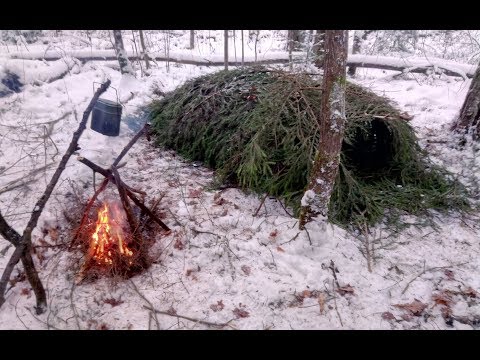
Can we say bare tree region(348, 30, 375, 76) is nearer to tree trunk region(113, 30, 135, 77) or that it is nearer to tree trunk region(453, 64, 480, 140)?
tree trunk region(453, 64, 480, 140)

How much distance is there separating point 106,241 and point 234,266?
4.65 feet

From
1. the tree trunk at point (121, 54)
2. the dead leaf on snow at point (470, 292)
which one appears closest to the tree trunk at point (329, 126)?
the dead leaf on snow at point (470, 292)

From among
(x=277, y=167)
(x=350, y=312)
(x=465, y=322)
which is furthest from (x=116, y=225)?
(x=465, y=322)

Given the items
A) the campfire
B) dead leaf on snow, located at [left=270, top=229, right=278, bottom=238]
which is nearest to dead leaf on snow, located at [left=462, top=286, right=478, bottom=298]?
dead leaf on snow, located at [left=270, top=229, right=278, bottom=238]

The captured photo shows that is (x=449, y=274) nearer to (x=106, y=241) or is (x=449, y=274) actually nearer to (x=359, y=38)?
(x=106, y=241)

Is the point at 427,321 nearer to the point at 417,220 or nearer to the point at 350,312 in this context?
the point at 350,312

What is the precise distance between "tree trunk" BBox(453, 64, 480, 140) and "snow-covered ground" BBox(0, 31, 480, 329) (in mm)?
405

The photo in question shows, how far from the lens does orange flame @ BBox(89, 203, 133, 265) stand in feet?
11.0

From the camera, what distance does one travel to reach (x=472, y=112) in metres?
5.29

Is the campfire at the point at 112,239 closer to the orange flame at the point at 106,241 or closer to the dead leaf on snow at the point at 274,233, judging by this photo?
the orange flame at the point at 106,241

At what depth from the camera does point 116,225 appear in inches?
137

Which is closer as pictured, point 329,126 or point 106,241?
point 329,126

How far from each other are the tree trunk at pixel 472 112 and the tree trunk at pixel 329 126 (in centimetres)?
357

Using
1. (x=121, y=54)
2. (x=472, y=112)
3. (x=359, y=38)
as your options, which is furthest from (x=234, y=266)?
(x=359, y=38)
